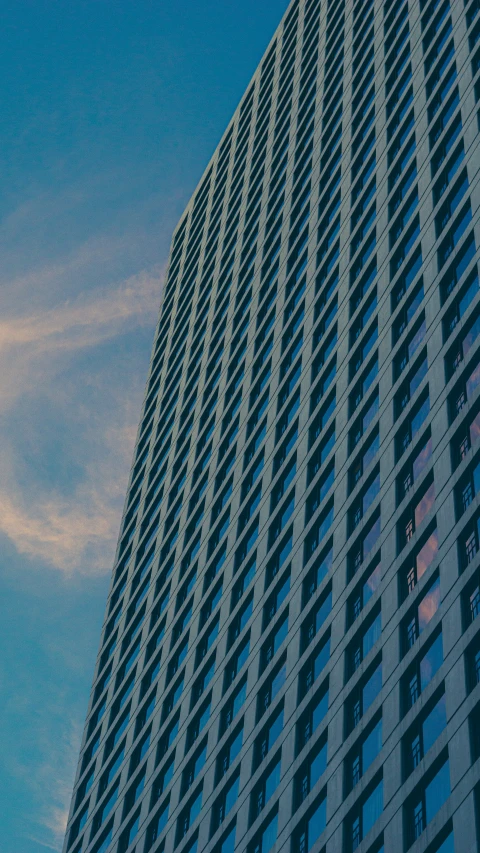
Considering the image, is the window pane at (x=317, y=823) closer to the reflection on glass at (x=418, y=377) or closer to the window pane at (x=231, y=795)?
the window pane at (x=231, y=795)

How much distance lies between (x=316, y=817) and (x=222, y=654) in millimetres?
15072

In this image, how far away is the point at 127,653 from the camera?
240 feet

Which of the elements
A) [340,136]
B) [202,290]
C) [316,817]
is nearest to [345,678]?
[316,817]

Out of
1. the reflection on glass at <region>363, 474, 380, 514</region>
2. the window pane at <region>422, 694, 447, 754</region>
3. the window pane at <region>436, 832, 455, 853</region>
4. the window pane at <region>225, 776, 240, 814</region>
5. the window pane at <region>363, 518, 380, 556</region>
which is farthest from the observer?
the window pane at <region>225, 776, 240, 814</region>

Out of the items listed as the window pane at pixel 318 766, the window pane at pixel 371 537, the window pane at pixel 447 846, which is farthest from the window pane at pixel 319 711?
the window pane at pixel 447 846

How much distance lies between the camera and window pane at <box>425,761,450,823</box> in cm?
3656

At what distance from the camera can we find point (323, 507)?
54.0m

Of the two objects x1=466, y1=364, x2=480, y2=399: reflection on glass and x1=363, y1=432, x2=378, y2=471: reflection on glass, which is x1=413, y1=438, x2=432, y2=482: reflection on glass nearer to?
x1=466, y1=364, x2=480, y2=399: reflection on glass

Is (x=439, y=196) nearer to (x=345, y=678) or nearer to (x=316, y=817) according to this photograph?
(x=345, y=678)

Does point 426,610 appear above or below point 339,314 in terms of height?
below

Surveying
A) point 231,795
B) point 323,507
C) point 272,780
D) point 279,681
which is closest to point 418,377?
point 323,507

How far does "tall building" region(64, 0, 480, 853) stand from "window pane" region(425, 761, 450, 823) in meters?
0.11

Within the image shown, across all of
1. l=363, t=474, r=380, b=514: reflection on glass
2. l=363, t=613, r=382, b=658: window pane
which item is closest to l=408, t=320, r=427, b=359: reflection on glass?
l=363, t=474, r=380, b=514: reflection on glass

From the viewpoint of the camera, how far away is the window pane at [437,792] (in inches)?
1439
